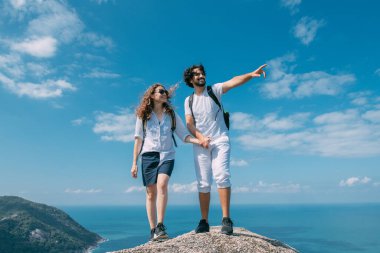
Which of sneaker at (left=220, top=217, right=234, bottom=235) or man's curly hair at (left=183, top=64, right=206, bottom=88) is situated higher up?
man's curly hair at (left=183, top=64, right=206, bottom=88)

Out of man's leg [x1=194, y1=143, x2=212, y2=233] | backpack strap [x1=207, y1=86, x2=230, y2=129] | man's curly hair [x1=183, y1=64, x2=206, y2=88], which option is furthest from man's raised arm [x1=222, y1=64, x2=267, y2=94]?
man's leg [x1=194, y1=143, x2=212, y2=233]

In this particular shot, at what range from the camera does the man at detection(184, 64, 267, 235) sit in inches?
217

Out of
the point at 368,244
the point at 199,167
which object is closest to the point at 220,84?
the point at 199,167

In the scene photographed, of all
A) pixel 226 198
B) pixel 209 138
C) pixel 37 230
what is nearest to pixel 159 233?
pixel 226 198

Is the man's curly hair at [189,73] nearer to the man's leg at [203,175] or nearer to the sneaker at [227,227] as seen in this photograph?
the man's leg at [203,175]

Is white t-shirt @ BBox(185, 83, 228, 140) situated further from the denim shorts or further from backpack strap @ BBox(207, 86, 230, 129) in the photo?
the denim shorts

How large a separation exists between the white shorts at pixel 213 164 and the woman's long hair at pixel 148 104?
1003 millimetres

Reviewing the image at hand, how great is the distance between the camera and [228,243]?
17.2 ft

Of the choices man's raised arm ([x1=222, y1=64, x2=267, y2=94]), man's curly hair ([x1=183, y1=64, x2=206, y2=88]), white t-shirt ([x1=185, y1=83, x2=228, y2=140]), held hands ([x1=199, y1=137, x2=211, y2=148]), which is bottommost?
held hands ([x1=199, y1=137, x2=211, y2=148])

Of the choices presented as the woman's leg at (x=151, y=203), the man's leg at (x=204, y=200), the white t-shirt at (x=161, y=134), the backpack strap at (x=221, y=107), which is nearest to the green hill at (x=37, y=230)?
the woman's leg at (x=151, y=203)

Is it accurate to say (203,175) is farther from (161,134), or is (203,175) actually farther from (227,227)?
(161,134)

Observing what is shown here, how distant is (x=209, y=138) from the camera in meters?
5.62

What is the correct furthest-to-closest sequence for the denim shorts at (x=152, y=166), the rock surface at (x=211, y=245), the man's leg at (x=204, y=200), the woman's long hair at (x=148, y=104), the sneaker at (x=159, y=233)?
the woman's long hair at (x=148, y=104), the denim shorts at (x=152, y=166), the man's leg at (x=204, y=200), the sneaker at (x=159, y=233), the rock surface at (x=211, y=245)

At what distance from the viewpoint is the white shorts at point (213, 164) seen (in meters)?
5.48
